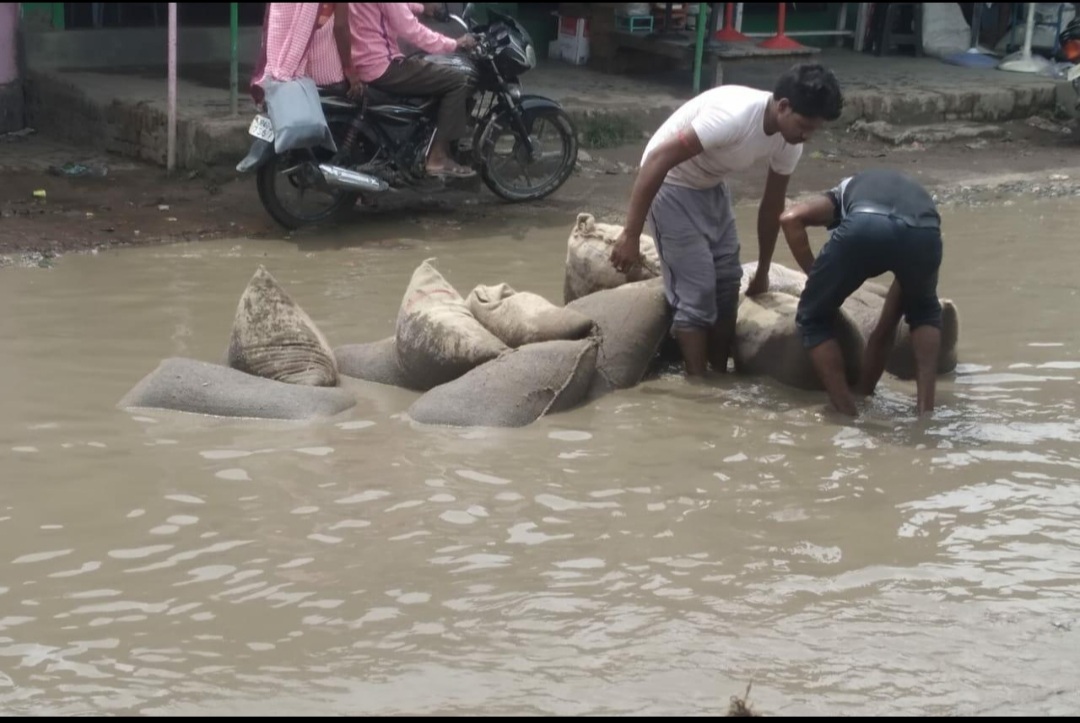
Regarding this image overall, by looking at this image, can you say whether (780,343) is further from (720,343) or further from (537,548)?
(537,548)

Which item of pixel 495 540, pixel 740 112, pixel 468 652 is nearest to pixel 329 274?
pixel 740 112

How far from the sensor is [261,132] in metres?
7.52

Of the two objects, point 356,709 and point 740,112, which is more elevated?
point 740,112

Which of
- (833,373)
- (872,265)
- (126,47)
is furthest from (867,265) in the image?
(126,47)

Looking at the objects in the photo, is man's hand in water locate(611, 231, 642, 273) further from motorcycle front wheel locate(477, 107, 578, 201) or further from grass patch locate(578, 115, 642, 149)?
grass patch locate(578, 115, 642, 149)

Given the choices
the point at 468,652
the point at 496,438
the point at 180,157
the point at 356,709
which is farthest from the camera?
the point at 180,157

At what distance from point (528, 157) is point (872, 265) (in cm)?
368

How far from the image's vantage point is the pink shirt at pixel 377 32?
772 centimetres

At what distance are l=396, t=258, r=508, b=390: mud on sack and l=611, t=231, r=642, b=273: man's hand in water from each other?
54 cm

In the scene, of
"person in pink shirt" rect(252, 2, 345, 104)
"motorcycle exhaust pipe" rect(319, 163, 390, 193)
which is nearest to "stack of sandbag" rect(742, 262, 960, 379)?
"motorcycle exhaust pipe" rect(319, 163, 390, 193)

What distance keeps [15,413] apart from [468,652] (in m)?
2.38

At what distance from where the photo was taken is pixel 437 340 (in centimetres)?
546

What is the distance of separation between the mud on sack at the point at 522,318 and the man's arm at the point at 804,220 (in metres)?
0.81

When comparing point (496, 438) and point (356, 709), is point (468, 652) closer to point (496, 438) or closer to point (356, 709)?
point (356, 709)
